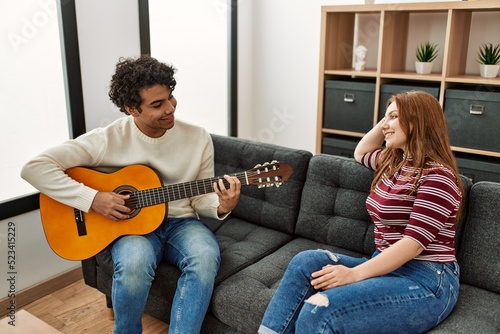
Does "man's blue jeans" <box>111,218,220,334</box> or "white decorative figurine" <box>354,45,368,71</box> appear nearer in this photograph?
"man's blue jeans" <box>111,218,220,334</box>

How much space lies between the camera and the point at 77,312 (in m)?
2.23

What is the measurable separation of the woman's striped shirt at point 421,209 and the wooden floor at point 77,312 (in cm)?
112

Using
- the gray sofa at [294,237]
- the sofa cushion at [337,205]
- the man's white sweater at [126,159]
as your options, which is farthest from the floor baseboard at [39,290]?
the sofa cushion at [337,205]

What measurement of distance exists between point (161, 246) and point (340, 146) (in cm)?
150

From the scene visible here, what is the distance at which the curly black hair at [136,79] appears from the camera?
71.9 inches

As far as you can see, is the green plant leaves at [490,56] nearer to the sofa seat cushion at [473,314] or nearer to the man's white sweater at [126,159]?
the sofa seat cushion at [473,314]

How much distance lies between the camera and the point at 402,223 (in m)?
1.52

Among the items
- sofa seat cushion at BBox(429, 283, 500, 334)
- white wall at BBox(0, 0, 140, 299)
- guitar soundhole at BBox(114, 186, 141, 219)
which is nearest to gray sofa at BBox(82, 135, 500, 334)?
sofa seat cushion at BBox(429, 283, 500, 334)

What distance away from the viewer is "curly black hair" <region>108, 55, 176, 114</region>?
5.99ft

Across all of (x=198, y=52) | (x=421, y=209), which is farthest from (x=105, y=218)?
(x=198, y=52)

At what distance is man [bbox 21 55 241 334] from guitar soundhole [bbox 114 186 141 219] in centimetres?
3

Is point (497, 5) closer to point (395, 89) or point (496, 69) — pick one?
point (496, 69)

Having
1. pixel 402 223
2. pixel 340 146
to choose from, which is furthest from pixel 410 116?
pixel 340 146

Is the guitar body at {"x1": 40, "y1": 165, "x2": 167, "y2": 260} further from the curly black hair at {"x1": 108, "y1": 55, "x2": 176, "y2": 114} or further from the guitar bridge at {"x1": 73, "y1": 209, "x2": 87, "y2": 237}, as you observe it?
the curly black hair at {"x1": 108, "y1": 55, "x2": 176, "y2": 114}
